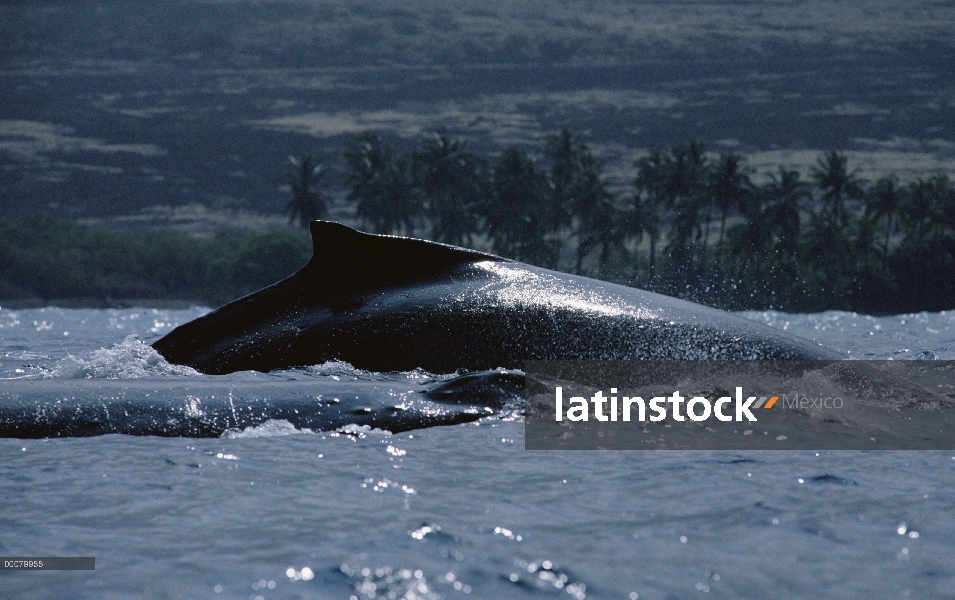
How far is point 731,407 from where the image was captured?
7.12m

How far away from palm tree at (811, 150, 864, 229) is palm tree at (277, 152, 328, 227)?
41.1 m

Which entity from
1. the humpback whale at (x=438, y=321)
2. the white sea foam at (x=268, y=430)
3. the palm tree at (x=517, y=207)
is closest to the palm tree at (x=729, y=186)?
the palm tree at (x=517, y=207)

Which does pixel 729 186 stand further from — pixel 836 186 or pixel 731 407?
pixel 731 407

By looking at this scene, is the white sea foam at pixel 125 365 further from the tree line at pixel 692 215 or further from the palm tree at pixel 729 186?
the palm tree at pixel 729 186

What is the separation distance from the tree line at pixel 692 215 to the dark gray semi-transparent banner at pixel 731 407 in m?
73.9

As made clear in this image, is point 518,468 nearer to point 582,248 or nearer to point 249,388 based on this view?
point 249,388

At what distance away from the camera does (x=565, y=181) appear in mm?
88312

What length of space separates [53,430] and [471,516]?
279 cm

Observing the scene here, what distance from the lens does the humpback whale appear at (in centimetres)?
792

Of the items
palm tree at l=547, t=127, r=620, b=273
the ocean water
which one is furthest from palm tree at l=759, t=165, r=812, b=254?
the ocean water

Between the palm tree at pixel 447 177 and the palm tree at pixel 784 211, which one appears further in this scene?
the palm tree at pixel 447 177

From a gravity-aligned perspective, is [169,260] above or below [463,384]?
below

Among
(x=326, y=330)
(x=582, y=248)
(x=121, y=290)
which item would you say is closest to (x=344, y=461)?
(x=326, y=330)

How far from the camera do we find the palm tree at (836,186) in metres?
85.3
